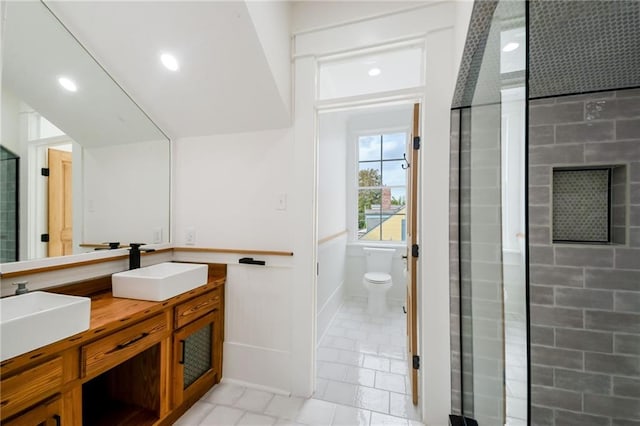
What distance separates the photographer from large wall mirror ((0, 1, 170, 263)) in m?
1.28

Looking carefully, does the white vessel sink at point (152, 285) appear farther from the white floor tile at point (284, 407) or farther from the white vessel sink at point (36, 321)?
the white floor tile at point (284, 407)

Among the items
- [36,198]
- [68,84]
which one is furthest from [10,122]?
[68,84]

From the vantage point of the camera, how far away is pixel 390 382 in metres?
1.96

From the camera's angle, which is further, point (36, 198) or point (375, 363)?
point (375, 363)

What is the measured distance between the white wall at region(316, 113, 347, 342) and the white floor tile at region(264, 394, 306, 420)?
79 cm

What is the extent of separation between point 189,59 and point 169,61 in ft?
0.43

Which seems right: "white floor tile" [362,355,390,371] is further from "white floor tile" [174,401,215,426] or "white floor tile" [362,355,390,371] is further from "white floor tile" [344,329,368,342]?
"white floor tile" [174,401,215,426]

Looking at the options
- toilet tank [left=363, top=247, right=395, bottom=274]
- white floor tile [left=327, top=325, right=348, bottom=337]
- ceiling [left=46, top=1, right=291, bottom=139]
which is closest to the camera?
ceiling [left=46, top=1, right=291, bottom=139]

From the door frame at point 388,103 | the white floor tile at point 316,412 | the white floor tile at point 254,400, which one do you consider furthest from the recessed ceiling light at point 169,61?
the white floor tile at point 316,412

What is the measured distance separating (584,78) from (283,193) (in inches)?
68.0

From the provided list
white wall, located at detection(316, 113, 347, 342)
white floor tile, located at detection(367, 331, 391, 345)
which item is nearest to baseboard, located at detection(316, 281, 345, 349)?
white wall, located at detection(316, 113, 347, 342)

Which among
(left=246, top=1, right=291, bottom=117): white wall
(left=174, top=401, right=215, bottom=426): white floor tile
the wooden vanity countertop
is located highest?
(left=246, top=1, right=291, bottom=117): white wall

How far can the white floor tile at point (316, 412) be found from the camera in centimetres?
159

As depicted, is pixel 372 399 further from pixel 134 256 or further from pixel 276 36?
pixel 276 36
